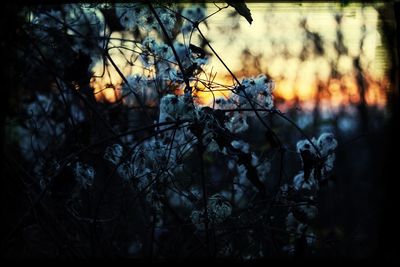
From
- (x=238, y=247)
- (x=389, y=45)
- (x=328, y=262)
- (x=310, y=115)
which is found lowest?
(x=328, y=262)

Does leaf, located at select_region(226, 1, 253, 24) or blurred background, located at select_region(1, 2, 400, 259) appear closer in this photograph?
leaf, located at select_region(226, 1, 253, 24)

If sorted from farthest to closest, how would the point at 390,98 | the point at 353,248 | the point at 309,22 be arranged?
the point at 309,22
the point at 353,248
the point at 390,98

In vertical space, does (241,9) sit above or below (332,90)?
below

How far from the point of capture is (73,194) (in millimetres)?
2262

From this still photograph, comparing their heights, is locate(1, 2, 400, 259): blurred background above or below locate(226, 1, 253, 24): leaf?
above

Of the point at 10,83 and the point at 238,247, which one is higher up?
the point at 10,83

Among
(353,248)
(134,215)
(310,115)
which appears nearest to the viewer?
(134,215)

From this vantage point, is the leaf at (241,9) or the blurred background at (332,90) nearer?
the leaf at (241,9)

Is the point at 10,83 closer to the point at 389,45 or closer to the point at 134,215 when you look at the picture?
the point at 134,215

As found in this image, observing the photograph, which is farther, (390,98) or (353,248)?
(353,248)

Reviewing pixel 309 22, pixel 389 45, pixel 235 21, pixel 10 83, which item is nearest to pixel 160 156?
pixel 10 83

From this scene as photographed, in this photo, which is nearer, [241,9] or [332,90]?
[241,9]

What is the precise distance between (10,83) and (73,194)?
0.53 metres

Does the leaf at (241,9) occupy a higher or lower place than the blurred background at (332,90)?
lower
